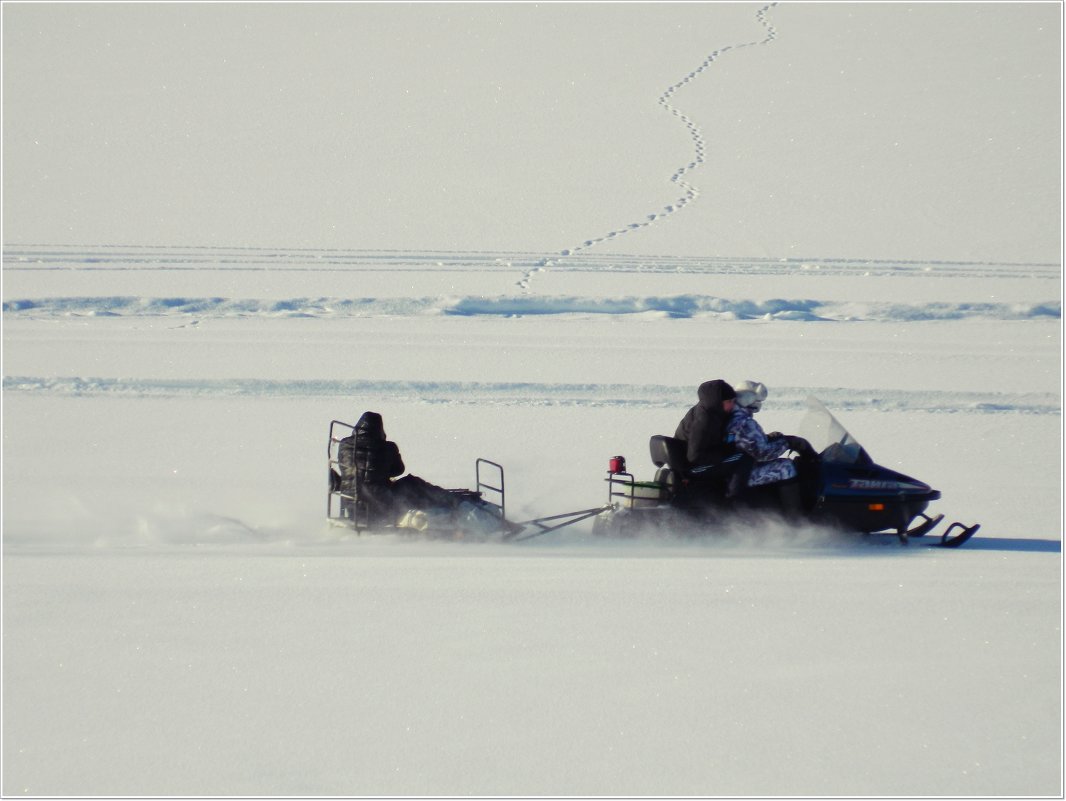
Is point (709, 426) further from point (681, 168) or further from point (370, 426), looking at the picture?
point (681, 168)

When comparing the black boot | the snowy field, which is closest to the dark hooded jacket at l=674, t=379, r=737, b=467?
the black boot

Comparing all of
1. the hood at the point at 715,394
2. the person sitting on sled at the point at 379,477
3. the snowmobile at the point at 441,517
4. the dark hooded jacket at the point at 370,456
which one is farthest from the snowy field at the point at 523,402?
the hood at the point at 715,394

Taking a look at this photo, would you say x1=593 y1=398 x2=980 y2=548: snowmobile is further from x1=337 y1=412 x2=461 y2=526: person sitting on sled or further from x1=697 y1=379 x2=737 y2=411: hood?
x1=337 y1=412 x2=461 y2=526: person sitting on sled

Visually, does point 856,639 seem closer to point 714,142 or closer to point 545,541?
point 545,541

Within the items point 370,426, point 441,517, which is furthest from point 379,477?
point 441,517

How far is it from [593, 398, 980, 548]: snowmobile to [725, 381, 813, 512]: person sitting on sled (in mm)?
35

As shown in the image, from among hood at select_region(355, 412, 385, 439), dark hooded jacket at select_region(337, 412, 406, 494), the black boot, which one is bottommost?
the black boot

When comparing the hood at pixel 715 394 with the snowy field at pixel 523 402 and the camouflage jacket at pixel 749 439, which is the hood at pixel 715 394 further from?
the snowy field at pixel 523 402

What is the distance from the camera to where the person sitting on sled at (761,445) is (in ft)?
24.6

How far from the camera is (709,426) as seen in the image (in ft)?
24.5

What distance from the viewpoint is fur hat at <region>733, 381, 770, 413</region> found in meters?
7.52

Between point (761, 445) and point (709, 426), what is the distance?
0.32m

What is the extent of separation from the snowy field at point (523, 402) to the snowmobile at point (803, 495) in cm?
16

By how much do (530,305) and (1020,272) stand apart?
6957mm
